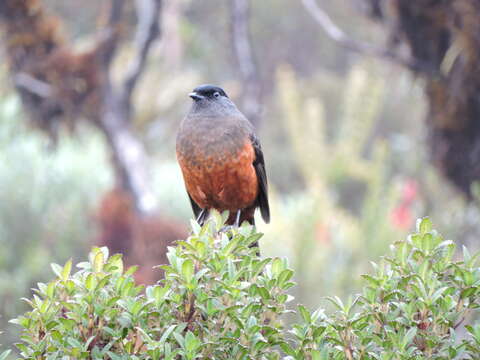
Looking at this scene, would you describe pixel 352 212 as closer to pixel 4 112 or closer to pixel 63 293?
pixel 4 112

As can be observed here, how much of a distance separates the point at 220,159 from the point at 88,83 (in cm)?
324

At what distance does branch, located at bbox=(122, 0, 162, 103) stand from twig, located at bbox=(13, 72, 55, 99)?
0.75 metres

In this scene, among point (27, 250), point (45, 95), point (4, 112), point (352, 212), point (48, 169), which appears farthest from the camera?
point (352, 212)

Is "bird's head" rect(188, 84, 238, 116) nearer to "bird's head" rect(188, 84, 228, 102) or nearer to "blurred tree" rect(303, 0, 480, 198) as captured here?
"bird's head" rect(188, 84, 228, 102)

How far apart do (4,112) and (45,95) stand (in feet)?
9.30

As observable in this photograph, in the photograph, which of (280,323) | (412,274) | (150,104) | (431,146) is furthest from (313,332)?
(150,104)

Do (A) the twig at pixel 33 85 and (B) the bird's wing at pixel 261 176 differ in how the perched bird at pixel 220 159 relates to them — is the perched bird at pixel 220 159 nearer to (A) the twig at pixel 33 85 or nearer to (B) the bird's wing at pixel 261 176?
(B) the bird's wing at pixel 261 176

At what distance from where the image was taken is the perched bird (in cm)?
355

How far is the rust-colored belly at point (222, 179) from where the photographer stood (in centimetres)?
354

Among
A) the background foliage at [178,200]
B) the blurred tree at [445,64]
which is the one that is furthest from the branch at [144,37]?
the blurred tree at [445,64]

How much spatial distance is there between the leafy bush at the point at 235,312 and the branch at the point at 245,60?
4476 millimetres

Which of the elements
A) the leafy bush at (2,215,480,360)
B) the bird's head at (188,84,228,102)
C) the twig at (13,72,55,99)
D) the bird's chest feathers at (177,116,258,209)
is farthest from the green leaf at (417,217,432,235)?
the twig at (13,72,55,99)

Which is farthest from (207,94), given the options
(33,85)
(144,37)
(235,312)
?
(33,85)

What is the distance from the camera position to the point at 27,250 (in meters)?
7.10
